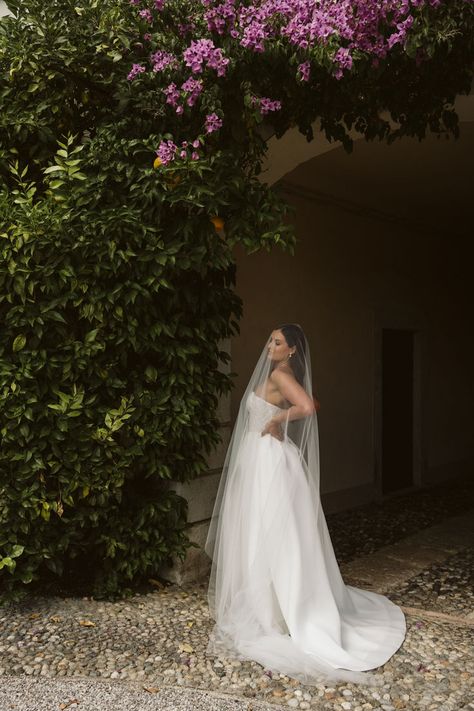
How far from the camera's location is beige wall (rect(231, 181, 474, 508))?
759 cm

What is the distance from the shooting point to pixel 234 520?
4.54 meters

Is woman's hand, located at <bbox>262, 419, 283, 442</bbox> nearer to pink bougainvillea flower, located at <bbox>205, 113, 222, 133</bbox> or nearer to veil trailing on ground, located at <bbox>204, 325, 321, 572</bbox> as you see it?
veil trailing on ground, located at <bbox>204, 325, 321, 572</bbox>

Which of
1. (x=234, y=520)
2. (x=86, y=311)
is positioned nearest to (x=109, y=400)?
(x=86, y=311)

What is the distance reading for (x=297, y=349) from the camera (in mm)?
4508

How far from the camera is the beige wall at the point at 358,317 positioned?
7.59 metres

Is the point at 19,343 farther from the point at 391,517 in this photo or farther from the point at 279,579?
the point at 391,517

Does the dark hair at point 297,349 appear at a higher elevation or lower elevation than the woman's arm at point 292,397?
higher

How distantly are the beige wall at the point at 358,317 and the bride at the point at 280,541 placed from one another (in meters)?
2.49

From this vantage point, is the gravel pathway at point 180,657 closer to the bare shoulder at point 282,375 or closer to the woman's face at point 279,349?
the bare shoulder at point 282,375

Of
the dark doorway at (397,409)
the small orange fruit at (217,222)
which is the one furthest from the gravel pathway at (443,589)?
the dark doorway at (397,409)

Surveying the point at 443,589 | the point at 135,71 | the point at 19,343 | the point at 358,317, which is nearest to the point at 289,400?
the point at 19,343

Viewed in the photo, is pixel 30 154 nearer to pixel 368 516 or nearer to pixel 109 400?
pixel 109 400

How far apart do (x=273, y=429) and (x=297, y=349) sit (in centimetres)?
51

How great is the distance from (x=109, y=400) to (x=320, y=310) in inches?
155
